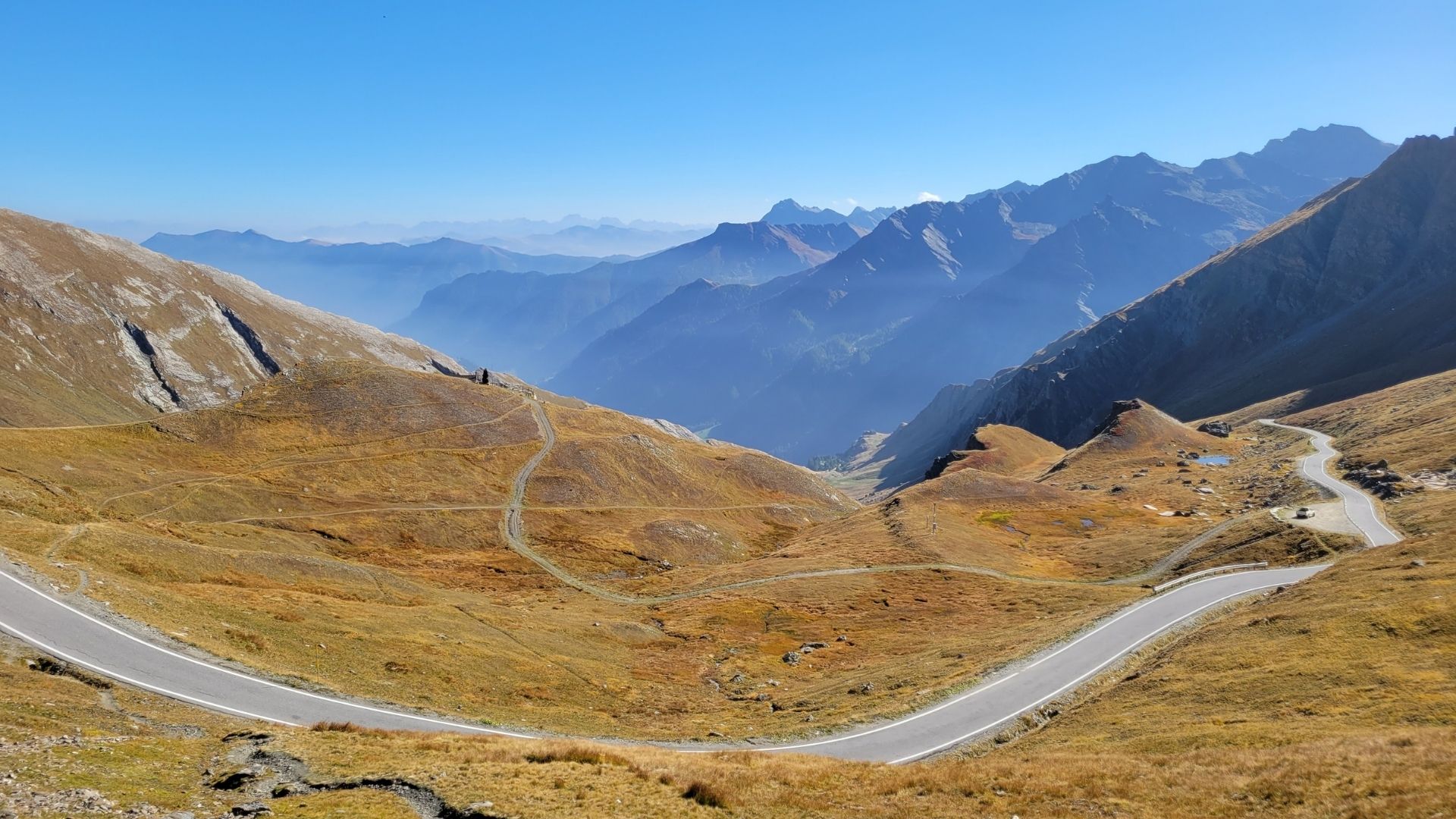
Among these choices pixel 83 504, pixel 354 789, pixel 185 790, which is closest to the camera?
pixel 185 790

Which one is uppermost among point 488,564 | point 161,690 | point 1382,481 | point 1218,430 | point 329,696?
point 161,690

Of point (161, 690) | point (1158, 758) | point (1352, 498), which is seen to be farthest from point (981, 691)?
point (1352, 498)

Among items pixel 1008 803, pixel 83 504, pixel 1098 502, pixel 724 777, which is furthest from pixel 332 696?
pixel 1098 502

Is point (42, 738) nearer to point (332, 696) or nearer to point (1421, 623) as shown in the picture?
point (332, 696)

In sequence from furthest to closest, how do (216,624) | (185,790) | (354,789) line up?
(216,624) → (354,789) → (185,790)

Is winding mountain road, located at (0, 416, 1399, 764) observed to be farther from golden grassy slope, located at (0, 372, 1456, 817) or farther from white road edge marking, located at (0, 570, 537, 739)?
golden grassy slope, located at (0, 372, 1456, 817)

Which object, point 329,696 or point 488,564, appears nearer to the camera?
point 329,696

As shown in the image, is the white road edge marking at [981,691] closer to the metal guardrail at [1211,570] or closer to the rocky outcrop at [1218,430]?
the metal guardrail at [1211,570]

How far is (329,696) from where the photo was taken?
38.7 meters

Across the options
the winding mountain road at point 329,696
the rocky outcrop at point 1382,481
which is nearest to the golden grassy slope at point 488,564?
the winding mountain road at point 329,696

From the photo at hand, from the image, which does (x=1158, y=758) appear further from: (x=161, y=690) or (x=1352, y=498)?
(x=1352, y=498)

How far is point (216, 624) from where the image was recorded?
43.9 meters

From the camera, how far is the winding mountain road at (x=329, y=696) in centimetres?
3506

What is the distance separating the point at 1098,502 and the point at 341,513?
4676 inches
